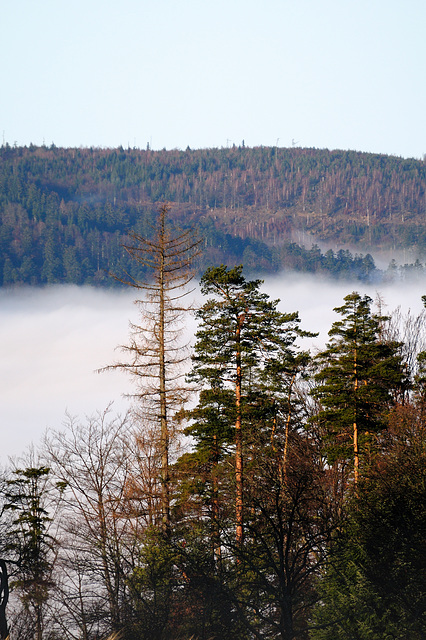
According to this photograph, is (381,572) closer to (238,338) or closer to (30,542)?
(238,338)

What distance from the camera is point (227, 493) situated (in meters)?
33.1

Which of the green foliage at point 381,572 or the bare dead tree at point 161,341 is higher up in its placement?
the bare dead tree at point 161,341

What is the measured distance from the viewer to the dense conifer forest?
22.4 metres

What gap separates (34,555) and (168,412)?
44.9ft

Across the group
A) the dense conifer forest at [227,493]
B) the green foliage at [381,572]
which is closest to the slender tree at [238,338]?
the dense conifer forest at [227,493]

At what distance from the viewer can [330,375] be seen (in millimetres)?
36719

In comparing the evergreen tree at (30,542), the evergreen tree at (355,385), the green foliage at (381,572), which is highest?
the evergreen tree at (355,385)

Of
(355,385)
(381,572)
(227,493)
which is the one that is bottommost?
(227,493)

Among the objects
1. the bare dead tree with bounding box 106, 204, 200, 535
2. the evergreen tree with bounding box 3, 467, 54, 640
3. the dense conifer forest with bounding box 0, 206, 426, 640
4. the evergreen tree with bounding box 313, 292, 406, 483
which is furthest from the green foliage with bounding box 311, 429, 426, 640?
the evergreen tree with bounding box 3, 467, 54, 640

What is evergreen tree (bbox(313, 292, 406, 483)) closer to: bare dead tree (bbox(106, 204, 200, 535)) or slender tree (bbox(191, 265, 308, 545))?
slender tree (bbox(191, 265, 308, 545))

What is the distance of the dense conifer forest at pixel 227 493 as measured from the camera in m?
22.4

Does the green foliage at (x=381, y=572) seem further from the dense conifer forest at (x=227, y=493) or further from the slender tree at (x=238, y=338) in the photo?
the slender tree at (x=238, y=338)

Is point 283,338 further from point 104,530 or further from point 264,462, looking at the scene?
point 104,530

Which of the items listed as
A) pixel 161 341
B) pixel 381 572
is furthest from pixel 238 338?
pixel 381 572
